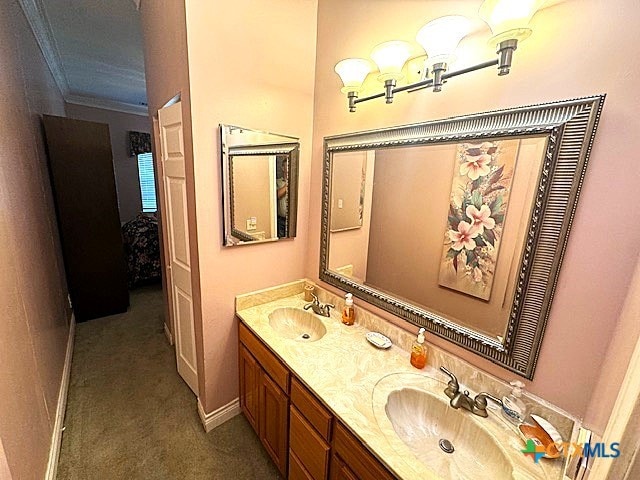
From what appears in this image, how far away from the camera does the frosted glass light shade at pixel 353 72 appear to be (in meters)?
1.21

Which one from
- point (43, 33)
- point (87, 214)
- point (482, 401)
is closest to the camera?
point (482, 401)

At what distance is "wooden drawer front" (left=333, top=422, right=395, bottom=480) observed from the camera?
828 millimetres

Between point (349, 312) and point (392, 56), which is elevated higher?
point (392, 56)

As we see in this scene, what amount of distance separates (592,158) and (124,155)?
20.3 feet

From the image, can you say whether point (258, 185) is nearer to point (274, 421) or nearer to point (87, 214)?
point (274, 421)

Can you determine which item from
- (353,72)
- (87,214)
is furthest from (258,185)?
(87,214)

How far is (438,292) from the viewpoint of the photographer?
3.86 feet

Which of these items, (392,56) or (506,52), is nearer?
(506,52)

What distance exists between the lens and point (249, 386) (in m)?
1.61

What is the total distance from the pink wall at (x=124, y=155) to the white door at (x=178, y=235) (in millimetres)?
3726

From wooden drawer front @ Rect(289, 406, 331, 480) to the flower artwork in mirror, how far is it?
647mm

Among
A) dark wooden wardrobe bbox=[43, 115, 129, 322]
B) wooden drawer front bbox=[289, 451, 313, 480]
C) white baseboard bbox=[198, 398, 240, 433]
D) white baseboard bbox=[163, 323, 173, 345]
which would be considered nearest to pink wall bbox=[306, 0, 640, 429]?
wooden drawer front bbox=[289, 451, 313, 480]

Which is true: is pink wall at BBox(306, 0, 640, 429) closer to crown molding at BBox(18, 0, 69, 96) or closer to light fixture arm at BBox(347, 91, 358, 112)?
light fixture arm at BBox(347, 91, 358, 112)

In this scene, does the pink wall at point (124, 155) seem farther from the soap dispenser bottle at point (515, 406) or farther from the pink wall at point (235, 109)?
the soap dispenser bottle at point (515, 406)
